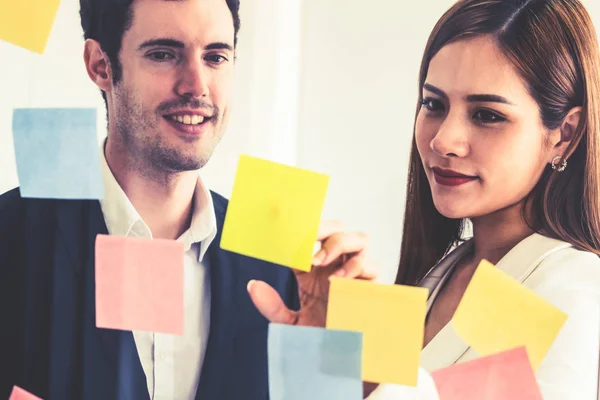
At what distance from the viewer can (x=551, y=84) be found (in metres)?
0.87

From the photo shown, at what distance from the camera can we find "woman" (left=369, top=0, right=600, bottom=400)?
0.86m

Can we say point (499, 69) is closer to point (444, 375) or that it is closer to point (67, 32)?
point (444, 375)

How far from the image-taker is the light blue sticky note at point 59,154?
0.90 meters

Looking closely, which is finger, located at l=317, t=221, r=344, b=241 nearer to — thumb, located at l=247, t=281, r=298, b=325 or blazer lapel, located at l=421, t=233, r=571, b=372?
thumb, located at l=247, t=281, r=298, b=325

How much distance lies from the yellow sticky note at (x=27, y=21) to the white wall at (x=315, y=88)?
0.04ft

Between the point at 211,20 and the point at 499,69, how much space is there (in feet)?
1.25

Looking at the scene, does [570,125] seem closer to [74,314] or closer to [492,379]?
[492,379]

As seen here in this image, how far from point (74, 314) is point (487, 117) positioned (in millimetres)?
615

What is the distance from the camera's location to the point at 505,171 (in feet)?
2.89

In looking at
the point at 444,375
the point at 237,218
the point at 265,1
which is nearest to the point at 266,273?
the point at 237,218

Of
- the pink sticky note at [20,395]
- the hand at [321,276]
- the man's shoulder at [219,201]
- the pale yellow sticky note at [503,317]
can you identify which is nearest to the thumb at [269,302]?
the hand at [321,276]

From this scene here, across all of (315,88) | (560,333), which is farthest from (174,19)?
(560,333)

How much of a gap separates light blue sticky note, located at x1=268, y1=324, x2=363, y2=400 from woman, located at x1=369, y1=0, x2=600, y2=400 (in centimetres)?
4

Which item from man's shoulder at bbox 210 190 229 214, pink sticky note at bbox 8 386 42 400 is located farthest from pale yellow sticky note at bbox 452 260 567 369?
pink sticky note at bbox 8 386 42 400
